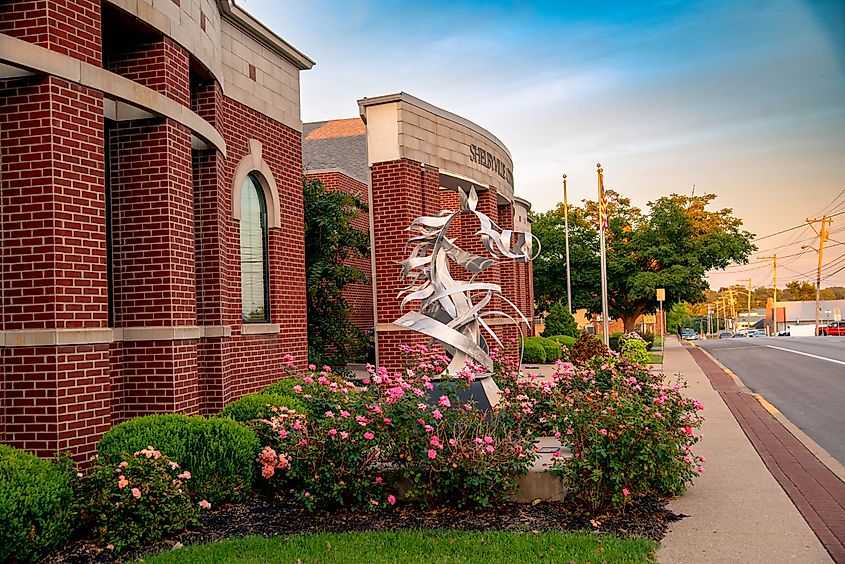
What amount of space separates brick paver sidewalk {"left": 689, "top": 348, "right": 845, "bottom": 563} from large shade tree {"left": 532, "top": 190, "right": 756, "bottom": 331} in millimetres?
24811

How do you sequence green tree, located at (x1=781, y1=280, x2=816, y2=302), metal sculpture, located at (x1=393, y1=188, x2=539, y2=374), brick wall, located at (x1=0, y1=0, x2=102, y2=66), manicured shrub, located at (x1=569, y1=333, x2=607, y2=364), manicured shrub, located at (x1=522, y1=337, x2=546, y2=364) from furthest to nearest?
green tree, located at (x1=781, y1=280, x2=816, y2=302) < manicured shrub, located at (x1=522, y1=337, x2=546, y2=364) < manicured shrub, located at (x1=569, y1=333, x2=607, y2=364) < metal sculpture, located at (x1=393, y1=188, x2=539, y2=374) < brick wall, located at (x1=0, y1=0, x2=102, y2=66)

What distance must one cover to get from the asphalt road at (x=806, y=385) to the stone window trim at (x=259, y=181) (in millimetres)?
9415

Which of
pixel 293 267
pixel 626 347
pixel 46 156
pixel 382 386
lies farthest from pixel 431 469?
pixel 626 347

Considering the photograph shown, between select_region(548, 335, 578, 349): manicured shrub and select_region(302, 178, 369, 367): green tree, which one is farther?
select_region(548, 335, 578, 349): manicured shrub

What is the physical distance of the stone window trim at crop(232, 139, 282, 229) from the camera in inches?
506

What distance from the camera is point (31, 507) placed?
6.41 metres

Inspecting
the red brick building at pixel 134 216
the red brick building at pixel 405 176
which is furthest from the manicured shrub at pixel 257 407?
the red brick building at pixel 405 176

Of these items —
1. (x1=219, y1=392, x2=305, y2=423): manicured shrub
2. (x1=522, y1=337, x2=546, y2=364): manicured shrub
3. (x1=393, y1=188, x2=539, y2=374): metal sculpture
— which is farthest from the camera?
(x1=522, y1=337, x2=546, y2=364): manicured shrub

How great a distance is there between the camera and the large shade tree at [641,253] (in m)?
40.9

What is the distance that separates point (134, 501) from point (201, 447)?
1.15 metres

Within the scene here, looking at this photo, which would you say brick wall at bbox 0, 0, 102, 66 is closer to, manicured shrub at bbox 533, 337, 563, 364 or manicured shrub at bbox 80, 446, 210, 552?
manicured shrub at bbox 80, 446, 210, 552

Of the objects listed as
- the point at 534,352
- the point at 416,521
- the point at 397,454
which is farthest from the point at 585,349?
the point at 416,521

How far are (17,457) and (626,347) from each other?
1776cm

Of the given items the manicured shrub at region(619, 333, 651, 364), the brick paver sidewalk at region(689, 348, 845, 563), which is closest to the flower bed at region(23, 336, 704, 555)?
the brick paver sidewalk at region(689, 348, 845, 563)
